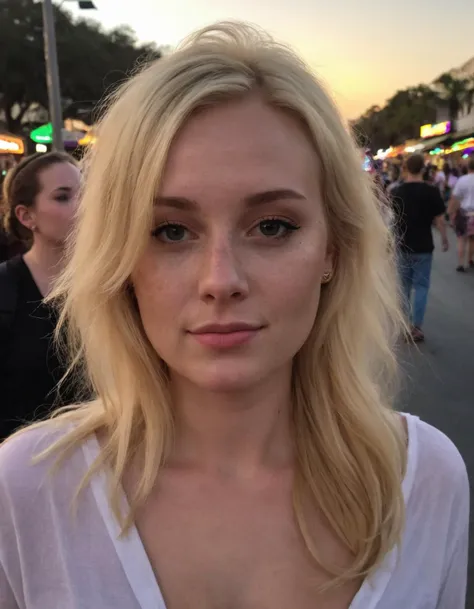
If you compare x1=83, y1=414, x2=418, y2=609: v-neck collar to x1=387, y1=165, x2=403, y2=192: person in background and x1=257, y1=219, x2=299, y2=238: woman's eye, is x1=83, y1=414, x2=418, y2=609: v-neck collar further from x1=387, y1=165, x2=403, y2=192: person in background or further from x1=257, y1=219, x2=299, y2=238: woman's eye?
x1=387, y1=165, x2=403, y2=192: person in background

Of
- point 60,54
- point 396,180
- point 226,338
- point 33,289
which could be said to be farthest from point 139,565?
point 60,54

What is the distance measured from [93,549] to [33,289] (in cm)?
190

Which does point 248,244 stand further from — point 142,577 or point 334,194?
point 142,577

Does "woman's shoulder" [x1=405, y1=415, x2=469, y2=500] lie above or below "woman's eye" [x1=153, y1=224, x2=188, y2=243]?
below

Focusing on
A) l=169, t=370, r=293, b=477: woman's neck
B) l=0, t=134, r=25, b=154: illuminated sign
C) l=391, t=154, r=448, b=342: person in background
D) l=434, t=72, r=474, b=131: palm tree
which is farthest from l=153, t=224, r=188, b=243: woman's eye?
l=434, t=72, r=474, b=131: palm tree

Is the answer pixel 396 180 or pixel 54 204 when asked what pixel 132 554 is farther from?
pixel 396 180

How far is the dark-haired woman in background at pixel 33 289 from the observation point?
8.83 ft

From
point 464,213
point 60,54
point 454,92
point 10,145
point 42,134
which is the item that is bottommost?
point 464,213

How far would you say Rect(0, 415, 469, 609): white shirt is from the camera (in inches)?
45.4

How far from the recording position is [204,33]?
1319 mm

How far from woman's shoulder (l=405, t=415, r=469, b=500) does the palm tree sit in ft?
236

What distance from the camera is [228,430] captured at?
1.32 meters

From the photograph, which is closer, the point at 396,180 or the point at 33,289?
the point at 33,289

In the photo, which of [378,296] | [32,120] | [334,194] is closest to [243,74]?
[334,194]
